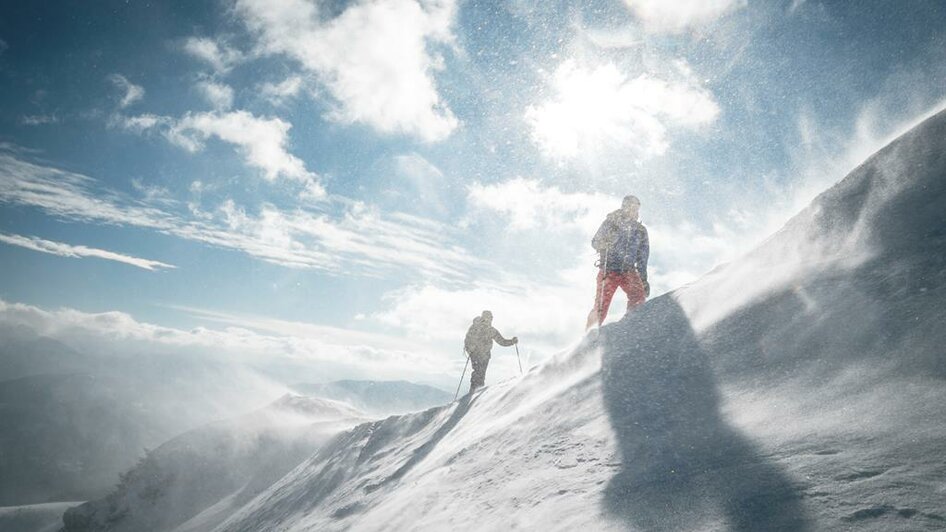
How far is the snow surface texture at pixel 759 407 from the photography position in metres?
2.81

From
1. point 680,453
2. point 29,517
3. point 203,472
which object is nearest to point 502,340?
point 680,453

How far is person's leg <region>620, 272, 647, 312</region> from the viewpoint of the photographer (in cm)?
936

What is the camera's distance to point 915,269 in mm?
4234

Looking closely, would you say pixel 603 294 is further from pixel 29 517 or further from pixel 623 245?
pixel 29 517

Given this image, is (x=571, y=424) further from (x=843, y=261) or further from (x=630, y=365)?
(x=843, y=261)

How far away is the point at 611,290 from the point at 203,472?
26646 millimetres

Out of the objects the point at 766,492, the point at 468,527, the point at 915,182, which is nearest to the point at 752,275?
the point at 915,182

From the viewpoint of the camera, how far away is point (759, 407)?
399cm

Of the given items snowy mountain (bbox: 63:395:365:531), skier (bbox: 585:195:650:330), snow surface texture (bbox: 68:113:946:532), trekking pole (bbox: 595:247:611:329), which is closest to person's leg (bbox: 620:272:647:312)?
skier (bbox: 585:195:650:330)

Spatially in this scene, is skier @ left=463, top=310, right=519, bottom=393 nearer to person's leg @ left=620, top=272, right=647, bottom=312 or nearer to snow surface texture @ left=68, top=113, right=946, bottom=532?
person's leg @ left=620, top=272, right=647, bottom=312

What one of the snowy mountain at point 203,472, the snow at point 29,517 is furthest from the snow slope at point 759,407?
the snow at point 29,517

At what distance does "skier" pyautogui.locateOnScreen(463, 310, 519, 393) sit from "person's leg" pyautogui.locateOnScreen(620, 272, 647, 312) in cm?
576

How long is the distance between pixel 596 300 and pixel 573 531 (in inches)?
270

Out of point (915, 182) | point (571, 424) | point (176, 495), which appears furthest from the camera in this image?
→ point (176, 495)
